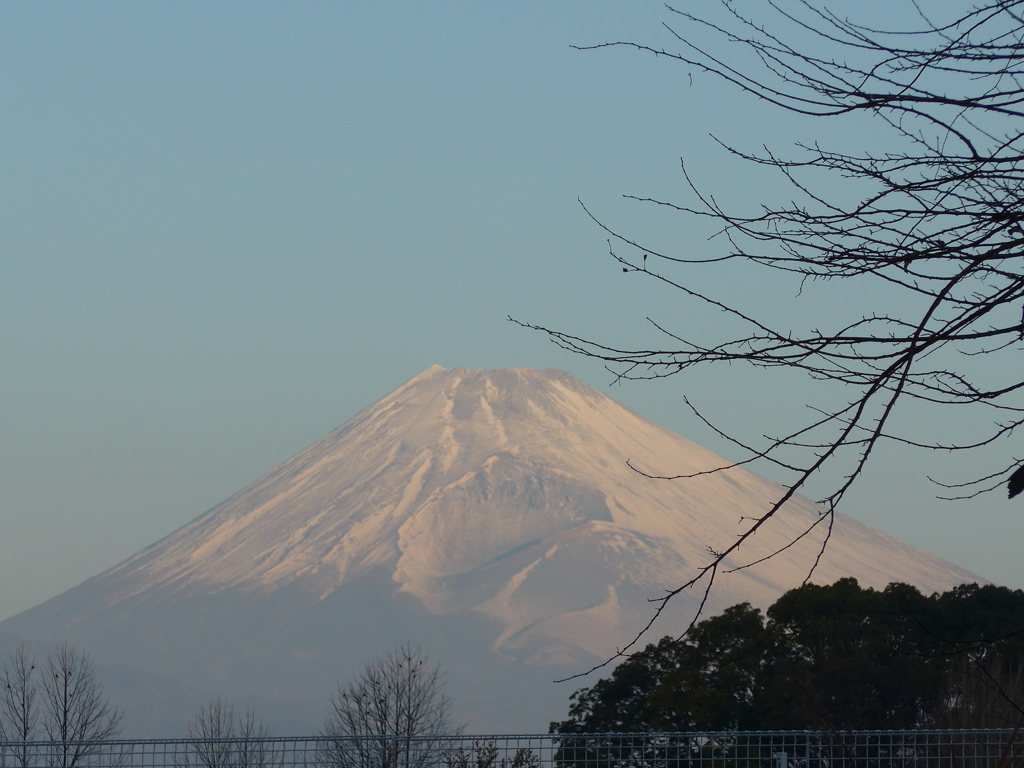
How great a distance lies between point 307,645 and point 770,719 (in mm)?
172063

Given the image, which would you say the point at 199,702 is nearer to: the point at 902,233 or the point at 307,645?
the point at 307,645

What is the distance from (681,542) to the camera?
196375 millimetres

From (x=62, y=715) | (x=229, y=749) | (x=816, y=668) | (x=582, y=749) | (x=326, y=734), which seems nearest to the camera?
(x=582, y=749)

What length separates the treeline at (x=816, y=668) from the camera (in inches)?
1211

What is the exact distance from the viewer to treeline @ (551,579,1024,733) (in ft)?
101

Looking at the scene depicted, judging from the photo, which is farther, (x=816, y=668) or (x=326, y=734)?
(x=326, y=734)

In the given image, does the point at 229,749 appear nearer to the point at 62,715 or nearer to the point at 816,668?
the point at 816,668

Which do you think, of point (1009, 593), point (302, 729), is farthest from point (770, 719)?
point (302, 729)

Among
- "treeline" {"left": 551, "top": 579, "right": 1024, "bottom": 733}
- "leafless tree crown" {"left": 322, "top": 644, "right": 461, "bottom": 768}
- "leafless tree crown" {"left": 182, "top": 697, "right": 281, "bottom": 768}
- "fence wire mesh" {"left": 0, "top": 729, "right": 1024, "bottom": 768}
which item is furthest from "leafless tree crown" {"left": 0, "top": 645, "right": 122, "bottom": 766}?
"treeline" {"left": 551, "top": 579, "right": 1024, "bottom": 733}

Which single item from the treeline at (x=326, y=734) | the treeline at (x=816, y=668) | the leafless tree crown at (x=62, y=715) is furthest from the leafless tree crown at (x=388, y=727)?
the treeline at (x=816, y=668)

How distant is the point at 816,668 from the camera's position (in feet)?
106

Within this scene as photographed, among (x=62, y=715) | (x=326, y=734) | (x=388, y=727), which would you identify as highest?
(x=388, y=727)

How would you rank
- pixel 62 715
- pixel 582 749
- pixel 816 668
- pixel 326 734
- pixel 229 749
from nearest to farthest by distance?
pixel 582 749, pixel 229 749, pixel 816 668, pixel 326 734, pixel 62 715

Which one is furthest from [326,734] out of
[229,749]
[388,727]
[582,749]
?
[582,749]
